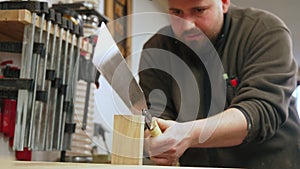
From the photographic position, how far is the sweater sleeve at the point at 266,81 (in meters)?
0.74

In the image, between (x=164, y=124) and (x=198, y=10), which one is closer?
(x=164, y=124)

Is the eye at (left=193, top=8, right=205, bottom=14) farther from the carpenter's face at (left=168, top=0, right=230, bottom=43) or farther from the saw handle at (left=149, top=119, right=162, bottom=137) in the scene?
the saw handle at (left=149, top=119, right=162, bottom=137)

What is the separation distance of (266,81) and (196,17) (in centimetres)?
17

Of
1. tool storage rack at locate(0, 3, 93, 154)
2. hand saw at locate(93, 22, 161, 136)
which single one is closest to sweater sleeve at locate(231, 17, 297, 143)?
hand saw at locate(93, 22, 161, 136)

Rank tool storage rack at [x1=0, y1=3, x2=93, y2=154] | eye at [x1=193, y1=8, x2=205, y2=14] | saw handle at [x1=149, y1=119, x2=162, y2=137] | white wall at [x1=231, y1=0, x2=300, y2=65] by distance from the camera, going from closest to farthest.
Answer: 1. saw handle at [x1=149, y1=119, x2=162, y2=137]
2. eye at [x1=193, y1=8, x2=205, y2=14]
3. tool storage rack at [x1=0, y1=3, x2=93, y2=154]
4. white wall at [x1=231, y1=0, x2=300, y2=65]

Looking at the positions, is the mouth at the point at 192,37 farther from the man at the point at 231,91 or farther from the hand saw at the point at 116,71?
the hand saw at the point at 116,71

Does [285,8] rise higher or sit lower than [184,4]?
higher

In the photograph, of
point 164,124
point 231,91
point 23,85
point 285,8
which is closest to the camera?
point 164,124

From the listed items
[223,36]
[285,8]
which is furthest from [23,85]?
[285,8]

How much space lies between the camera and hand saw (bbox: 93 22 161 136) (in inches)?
17.9

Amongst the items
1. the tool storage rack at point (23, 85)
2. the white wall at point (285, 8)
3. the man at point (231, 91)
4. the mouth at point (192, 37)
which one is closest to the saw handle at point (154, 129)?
the man at point (231, 91)

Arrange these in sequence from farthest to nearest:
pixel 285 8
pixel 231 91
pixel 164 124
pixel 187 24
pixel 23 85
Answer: pixel 285 8, pixel 23 85, pixel 231 91, pixel 187 24, pixel 164 124

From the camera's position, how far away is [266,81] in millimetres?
768

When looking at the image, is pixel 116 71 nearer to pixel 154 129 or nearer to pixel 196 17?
pixel 154 129
